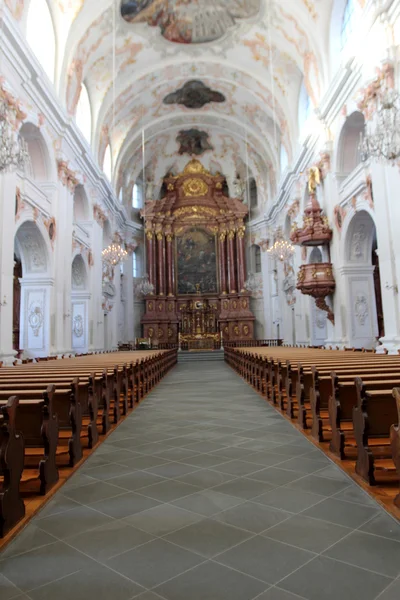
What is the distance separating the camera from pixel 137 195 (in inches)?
1110

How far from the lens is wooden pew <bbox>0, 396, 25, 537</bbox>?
2730 millimetres

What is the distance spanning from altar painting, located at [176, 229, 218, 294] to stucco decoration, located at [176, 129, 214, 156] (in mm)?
4680

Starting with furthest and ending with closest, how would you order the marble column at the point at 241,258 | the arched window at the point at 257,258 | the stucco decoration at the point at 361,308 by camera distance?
the arched window at the point at 257,258
the marble column at the point at 241,258
the stucco decoration at the point at 361,308

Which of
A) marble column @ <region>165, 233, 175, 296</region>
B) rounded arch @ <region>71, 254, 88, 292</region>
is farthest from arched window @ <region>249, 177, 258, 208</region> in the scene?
rounded arch @ <region>71, 254, 88, 292</region>

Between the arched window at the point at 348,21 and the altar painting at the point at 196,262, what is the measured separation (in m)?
15.4

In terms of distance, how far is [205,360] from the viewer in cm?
2245

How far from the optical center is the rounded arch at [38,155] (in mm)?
13000

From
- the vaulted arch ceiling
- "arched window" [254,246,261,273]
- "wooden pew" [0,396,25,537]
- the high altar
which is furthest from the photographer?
"arched window" [254,246,261,273]

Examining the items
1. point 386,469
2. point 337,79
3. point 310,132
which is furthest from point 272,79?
point 386,469

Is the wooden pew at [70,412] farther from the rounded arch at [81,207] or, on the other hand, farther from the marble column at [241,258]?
the marble column at [241,258]

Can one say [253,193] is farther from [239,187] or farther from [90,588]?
[90,588]

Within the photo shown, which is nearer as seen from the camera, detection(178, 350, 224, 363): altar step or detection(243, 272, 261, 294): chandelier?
detection(178, 350, 224, 363): altar step

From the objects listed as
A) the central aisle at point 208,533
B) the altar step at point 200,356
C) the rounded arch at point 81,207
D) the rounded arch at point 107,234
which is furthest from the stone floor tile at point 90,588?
the rounded arch at point 107,234

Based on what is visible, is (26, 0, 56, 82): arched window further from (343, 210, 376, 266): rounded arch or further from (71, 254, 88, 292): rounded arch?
(343, 210, 376, 266): rounded arch
